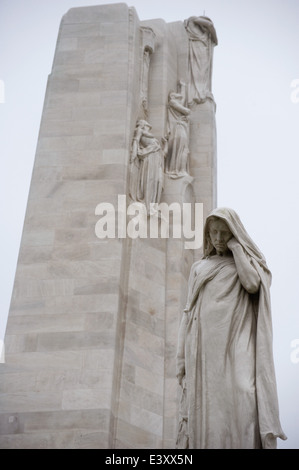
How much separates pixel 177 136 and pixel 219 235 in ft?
27.4

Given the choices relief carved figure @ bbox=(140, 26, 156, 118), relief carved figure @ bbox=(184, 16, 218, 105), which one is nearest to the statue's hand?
relief carved figure @ bbox=(140, 26, 156, 118)

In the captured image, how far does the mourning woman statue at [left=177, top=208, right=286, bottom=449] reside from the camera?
8.81 m

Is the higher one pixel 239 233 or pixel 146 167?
pixel 146 167

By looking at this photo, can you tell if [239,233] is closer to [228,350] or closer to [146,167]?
[228,350]

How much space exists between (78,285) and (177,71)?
245 inches

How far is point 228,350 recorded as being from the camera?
30.3 feet

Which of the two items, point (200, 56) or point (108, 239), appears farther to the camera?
point (200, 56)

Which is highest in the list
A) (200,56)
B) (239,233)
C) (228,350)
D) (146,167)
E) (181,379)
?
(200,56)

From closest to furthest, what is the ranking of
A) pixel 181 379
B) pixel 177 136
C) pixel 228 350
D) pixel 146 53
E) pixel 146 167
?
pixel 228 350
pixel 181 379
pixel 146 167
pixel 177 136
pixel 146 53

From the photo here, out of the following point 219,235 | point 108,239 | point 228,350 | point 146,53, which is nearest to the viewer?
point 228,350

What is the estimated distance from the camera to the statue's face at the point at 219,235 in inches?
385

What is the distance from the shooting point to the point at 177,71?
1930 centimetres

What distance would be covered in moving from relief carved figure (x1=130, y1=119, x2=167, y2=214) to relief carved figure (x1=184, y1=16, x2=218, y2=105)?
1.92 m

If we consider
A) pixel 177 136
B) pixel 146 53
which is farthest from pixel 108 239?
pixel 146 53
